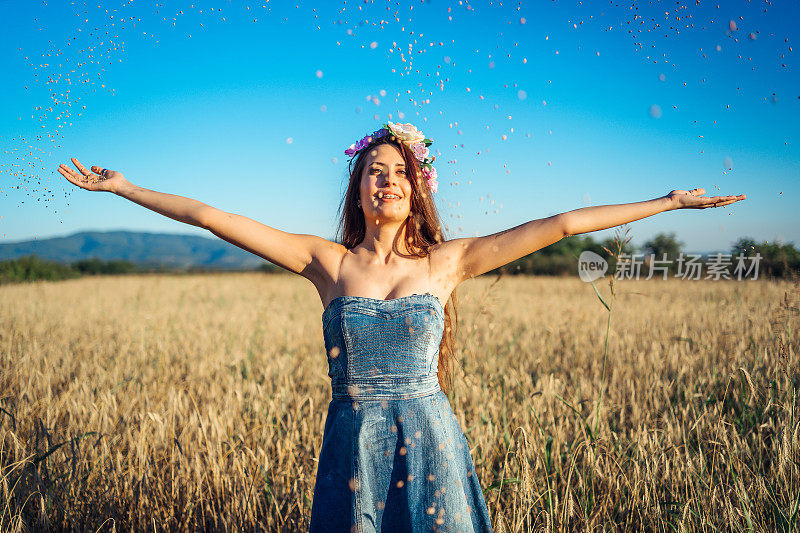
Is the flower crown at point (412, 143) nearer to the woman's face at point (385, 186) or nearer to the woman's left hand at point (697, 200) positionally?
the woman's face at point (385, 186)

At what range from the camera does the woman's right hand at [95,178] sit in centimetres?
215

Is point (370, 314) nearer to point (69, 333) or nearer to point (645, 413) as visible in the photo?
point (645, 413)

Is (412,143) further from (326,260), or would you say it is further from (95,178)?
(95,178)

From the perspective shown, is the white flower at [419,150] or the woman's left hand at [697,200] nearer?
the woman's left hand at [697,200]

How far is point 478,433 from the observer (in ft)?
10.3

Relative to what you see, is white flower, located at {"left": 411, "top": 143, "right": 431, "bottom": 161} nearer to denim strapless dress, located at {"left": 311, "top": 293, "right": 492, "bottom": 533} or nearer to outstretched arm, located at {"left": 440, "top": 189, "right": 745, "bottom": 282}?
outstretched arm, located at {"left": 440, "top": 189, "right": 745, "bottom": 282}

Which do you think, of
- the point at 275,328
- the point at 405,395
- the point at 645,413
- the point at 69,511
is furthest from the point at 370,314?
the point at 275,328

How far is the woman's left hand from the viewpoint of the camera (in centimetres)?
213

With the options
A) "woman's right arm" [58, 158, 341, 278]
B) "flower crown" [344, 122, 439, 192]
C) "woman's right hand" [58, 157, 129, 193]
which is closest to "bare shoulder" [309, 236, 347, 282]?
"woman's right arm" [58, 158, 341, 278]

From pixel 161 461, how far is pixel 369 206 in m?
2.29

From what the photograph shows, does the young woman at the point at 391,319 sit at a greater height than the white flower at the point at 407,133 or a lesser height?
lesser

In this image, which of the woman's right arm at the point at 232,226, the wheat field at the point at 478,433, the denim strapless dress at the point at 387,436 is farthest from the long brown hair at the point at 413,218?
the wheat field at the point at 478,433

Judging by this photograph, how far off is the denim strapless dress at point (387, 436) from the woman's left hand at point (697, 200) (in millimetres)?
1219

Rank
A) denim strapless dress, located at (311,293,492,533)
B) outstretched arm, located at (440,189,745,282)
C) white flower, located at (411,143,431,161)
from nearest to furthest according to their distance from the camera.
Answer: denim strapless dress, located at (311,293,492,533), outstretched arm, located at (440,189,745,282), white flower, located at (411,143,431,161)
